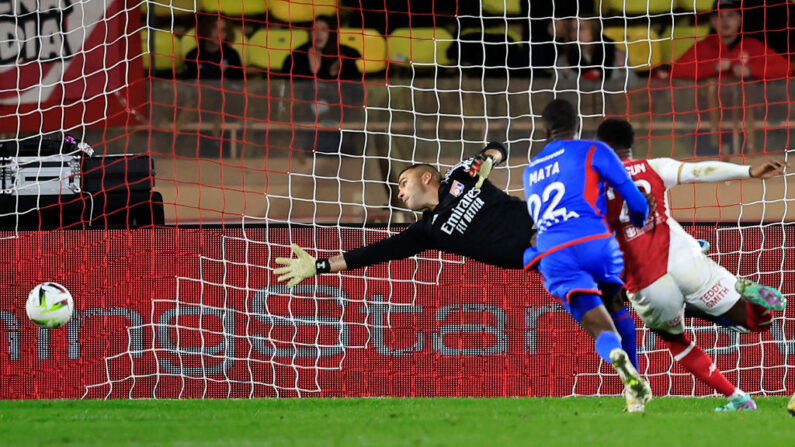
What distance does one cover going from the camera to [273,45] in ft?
37.0

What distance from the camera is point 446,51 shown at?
11.2 meters

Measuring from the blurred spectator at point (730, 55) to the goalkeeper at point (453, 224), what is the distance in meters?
3.80

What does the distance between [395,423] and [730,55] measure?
6182 millimetres

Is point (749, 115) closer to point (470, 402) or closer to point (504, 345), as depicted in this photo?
point (504, 345)

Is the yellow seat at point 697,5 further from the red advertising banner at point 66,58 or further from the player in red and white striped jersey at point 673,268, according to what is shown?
the player in red and white striped jersey at point 673,268

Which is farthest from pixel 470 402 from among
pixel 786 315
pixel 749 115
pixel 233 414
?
pixel 749 115

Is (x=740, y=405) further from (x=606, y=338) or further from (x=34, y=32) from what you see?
(x=34, y=32)

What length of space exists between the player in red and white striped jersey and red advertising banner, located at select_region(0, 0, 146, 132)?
16.6ft

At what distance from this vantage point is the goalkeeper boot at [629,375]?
17.8 ft

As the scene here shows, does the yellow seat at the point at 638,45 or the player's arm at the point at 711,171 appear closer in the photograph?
the player's arm at the point at 711,171

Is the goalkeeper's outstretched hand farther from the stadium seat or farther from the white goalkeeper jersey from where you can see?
the stadium seat

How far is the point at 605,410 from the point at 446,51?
548cm

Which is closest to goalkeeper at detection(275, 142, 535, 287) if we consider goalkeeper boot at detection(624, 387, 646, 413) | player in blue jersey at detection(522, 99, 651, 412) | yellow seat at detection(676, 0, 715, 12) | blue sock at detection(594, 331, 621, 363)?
player in blue jersey at detection(522, 99, 651, 412)

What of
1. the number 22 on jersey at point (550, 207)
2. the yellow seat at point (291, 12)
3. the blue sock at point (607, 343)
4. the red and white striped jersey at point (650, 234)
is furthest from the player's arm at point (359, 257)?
the yellow seat at point (291, 12)
